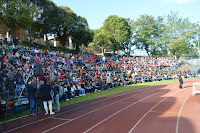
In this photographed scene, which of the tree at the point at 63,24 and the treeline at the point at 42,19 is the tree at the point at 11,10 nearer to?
the treeline at the point at 42,19

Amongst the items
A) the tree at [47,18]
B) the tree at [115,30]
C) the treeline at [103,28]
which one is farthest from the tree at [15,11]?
the tree at [115,30]

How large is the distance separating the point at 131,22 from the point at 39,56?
3967 cm

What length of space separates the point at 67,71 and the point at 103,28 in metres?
26.7

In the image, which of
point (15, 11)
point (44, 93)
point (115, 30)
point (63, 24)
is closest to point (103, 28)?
point (115, 30)

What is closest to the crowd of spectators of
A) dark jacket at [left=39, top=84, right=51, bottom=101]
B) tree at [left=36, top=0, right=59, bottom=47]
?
dark jacket at [left=39, top=84, right=51, bottom=101]

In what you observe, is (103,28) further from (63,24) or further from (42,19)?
(42,19)

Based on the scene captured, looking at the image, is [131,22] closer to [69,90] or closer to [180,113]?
[69,90]

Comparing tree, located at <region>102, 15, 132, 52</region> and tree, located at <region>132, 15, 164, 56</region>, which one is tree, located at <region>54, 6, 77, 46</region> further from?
tree, located at <region>132, 15, 164, 56</region>

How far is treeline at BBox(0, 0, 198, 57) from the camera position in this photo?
24469 mm

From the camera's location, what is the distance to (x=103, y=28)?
42344mm

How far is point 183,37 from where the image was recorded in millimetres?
44062

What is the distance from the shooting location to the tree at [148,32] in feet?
160

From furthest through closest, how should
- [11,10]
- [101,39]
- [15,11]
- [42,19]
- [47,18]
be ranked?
[101,39]
[47,18]
[42,19]
[15,11]
[11,10]

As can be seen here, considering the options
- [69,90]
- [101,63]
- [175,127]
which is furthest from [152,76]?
[175,127]
